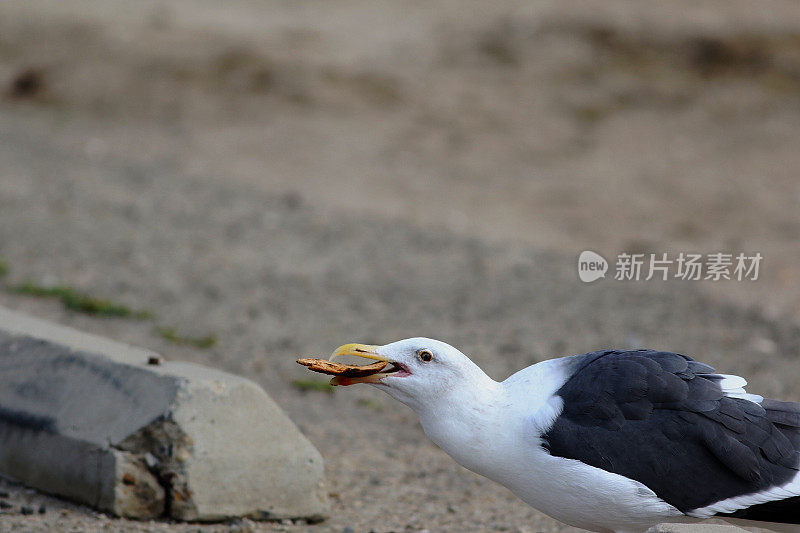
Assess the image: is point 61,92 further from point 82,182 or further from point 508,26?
point 508,26

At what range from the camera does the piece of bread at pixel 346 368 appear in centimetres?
390

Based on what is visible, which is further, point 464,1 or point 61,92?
point 464,1

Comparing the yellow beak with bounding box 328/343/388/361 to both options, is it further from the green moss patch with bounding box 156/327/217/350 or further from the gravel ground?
the green moss patch with bounding box 156/327/217/350

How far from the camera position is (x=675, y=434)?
3.79 metres

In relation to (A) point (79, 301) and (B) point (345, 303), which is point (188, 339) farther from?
(B) point (345, 303)

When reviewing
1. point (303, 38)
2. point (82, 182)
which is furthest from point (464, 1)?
point (82, 182)

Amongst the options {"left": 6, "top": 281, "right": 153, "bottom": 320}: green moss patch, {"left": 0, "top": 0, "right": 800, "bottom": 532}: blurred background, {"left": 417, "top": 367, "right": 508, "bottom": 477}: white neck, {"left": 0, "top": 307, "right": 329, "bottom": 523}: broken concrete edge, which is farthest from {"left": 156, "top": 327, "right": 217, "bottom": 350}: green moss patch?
{"left": 417, "top": 367, "right": 508, "bottom": 477}: white neck

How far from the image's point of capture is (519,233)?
10.9 meters

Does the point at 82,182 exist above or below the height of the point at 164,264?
above

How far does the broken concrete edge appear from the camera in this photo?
4.49m

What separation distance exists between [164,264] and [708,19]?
9.06 m

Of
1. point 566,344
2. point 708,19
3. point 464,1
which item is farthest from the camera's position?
point 464,1

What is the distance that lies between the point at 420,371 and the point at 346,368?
283mm

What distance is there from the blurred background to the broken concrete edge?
116 millimetres
